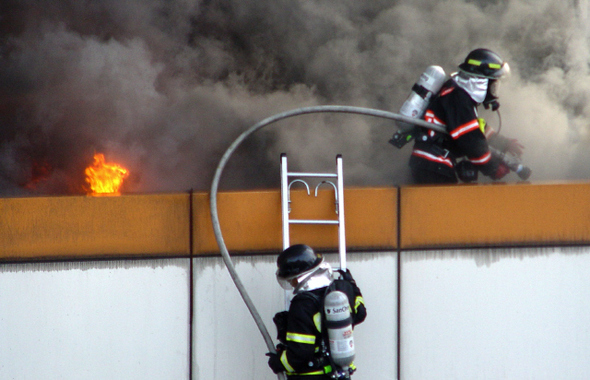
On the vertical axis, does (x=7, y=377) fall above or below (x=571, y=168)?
below

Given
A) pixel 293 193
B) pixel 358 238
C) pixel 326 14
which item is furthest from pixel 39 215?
pixel 326 14

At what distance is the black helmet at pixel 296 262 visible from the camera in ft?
8.49

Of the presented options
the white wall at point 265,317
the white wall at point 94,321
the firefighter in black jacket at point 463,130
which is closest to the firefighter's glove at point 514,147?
the firefighter in black jacket at point 463,130

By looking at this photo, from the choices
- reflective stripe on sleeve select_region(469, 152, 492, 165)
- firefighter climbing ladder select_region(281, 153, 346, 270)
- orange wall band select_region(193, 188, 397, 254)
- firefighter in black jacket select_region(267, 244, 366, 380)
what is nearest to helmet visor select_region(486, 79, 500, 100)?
reflective stripe on sleeve select_region(469, 152, 492, 165)

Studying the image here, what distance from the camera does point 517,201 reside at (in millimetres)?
3443

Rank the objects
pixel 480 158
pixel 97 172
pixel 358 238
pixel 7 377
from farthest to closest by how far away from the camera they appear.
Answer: pixel 97 172, pixel 480 158, pixel 358 238, pixel 7 377

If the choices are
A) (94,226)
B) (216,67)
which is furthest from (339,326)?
(216,67)

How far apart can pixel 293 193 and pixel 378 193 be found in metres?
0.49

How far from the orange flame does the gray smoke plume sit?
261 mm

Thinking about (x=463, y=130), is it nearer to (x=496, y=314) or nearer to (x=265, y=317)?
(x=496, y=314)

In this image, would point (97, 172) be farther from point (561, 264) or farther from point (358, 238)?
point (561, 264)

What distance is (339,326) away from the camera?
2.48 metres

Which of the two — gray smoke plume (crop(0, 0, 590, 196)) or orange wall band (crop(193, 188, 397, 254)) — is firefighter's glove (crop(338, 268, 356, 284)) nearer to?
orange wall band (crop(193, 188, 397, 254))

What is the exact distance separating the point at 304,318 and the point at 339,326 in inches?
6.2
